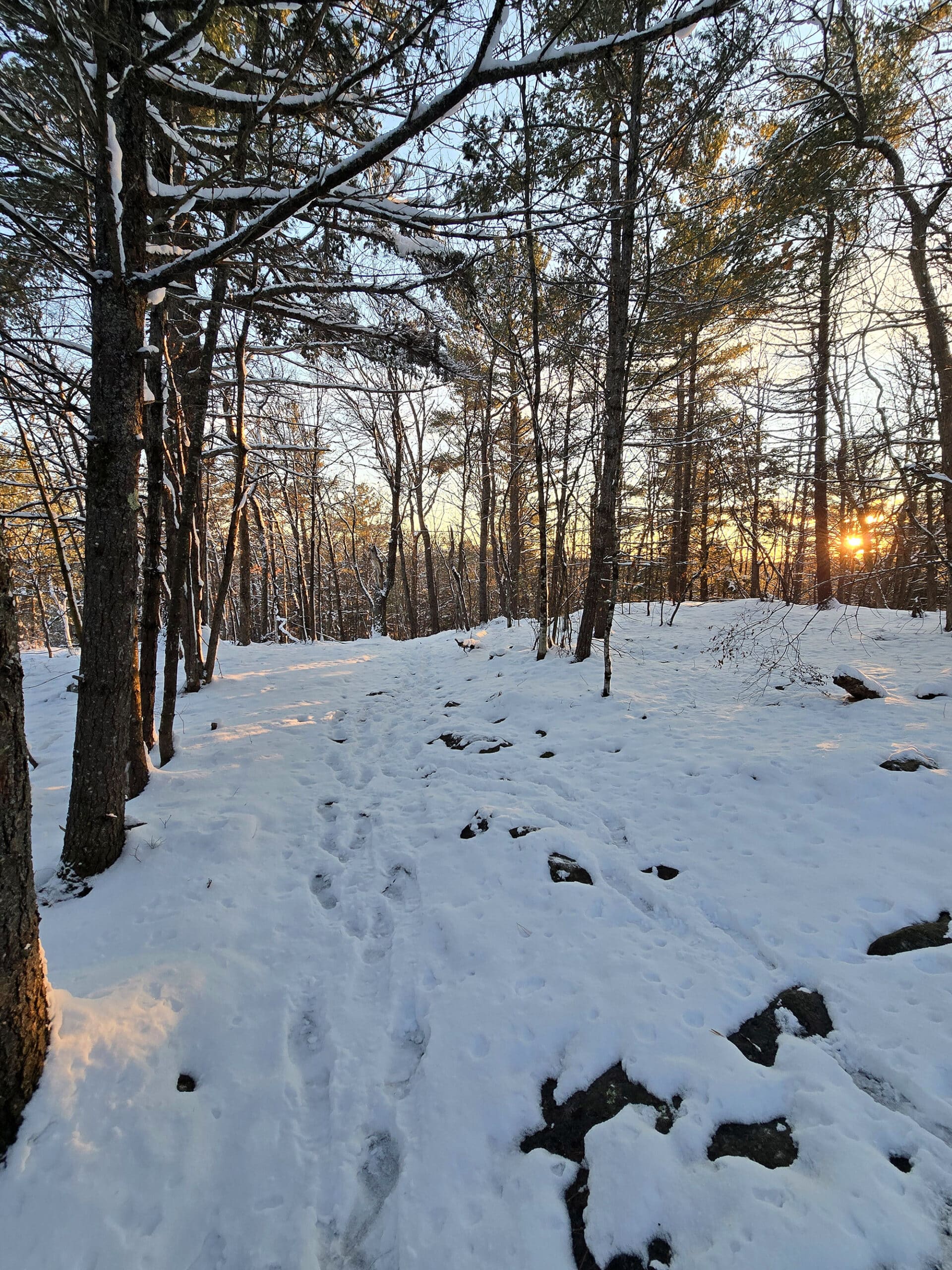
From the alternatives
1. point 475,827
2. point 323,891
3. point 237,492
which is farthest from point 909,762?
point 237,492

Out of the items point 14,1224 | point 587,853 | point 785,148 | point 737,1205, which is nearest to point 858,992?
point 737,1205

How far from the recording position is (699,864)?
3230mm

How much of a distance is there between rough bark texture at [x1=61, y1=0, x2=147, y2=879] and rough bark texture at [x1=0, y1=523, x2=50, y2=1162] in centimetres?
144

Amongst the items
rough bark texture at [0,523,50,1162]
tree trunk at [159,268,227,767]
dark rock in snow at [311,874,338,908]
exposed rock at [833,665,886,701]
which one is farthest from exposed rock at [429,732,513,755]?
rough bark texture at [0,523,50,1162]

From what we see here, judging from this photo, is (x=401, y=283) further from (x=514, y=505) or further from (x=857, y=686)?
(x=514, y=505)

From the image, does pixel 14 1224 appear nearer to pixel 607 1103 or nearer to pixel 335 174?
pixel 607 1103

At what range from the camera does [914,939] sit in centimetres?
251

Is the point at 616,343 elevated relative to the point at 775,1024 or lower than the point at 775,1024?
elevated

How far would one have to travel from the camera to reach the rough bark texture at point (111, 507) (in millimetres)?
3068

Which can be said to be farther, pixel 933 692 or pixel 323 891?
pixel 933 692

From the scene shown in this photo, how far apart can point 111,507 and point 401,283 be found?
3.23 m

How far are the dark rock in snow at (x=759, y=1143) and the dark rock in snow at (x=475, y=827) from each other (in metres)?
2.19

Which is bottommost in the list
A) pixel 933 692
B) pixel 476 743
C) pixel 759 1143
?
pixel 759 1143

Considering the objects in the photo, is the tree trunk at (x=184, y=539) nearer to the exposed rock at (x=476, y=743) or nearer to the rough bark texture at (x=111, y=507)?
the rough bark texture at (x=111, y=507)
